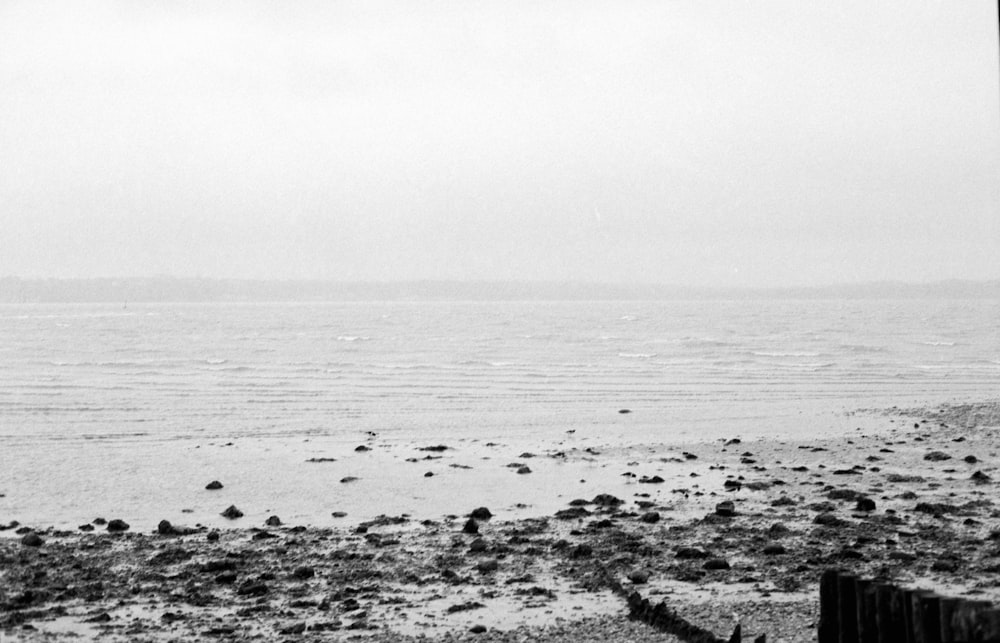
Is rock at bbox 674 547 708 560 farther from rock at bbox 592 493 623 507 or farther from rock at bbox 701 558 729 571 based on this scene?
rock at bbox 592 493 623 507

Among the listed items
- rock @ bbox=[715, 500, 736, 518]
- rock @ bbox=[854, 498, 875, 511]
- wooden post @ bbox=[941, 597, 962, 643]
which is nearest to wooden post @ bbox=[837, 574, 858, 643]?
wooden post @ bbox=[941, 597, 962, 643]

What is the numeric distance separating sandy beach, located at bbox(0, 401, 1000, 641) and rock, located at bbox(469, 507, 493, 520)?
27mm

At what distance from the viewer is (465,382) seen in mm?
32750

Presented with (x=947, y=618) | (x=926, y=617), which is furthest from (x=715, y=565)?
(x=947, y=618)

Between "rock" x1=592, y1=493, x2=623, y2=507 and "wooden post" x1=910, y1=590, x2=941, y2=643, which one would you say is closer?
"wooden post" x1=910, y1=590, x2=941, y2=643

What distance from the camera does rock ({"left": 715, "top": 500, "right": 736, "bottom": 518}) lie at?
11.5 metres

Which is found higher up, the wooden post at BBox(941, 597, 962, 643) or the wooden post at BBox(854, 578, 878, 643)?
the wooden post at BBox(941, 597, 962, 643)

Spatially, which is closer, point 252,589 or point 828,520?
point 252,589

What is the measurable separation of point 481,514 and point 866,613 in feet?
24.9

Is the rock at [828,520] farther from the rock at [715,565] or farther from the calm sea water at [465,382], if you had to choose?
the calm sea water at [465,382]

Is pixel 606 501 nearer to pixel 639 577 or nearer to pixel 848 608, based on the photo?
pixel 639 577

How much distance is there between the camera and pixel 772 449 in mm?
17500

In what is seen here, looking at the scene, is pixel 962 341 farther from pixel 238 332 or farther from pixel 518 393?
pixel 238 332

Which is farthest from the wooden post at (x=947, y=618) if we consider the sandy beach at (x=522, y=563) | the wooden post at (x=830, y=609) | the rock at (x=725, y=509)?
the rock at (x=725, y=509)
